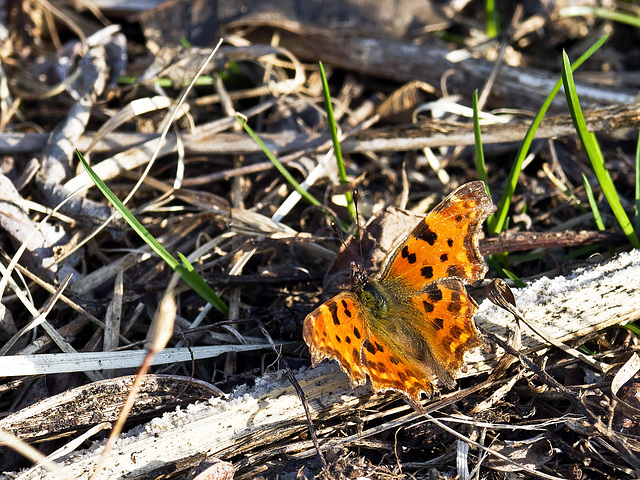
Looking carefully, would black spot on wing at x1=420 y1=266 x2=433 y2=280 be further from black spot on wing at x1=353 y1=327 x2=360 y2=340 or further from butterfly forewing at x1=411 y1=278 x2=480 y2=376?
black spot on wing at x1=353 y1=327 x2=360 y2=340

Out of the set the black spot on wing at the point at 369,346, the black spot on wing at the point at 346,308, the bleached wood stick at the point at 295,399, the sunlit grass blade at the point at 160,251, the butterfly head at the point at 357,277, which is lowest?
the bleached wood stick at the point at 295,399

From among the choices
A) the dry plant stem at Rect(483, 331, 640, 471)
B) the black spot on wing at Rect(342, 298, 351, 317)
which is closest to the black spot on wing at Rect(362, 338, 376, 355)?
the black spot on wing at Rect(342, 298, 351, 317)

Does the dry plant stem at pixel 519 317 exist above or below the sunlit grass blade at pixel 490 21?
below

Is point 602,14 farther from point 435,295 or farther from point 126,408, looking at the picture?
point 126,408

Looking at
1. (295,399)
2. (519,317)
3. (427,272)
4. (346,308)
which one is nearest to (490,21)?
(427,272)

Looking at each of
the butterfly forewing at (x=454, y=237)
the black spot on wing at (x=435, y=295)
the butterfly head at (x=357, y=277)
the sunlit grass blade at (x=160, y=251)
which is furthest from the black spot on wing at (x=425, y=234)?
the sunlit grass blade at (x=160, y=251)

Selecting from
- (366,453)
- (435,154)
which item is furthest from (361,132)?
(366,453)

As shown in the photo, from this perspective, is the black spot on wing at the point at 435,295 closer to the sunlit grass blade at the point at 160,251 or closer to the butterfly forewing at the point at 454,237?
the butterfly forewing at the point at 454,237
